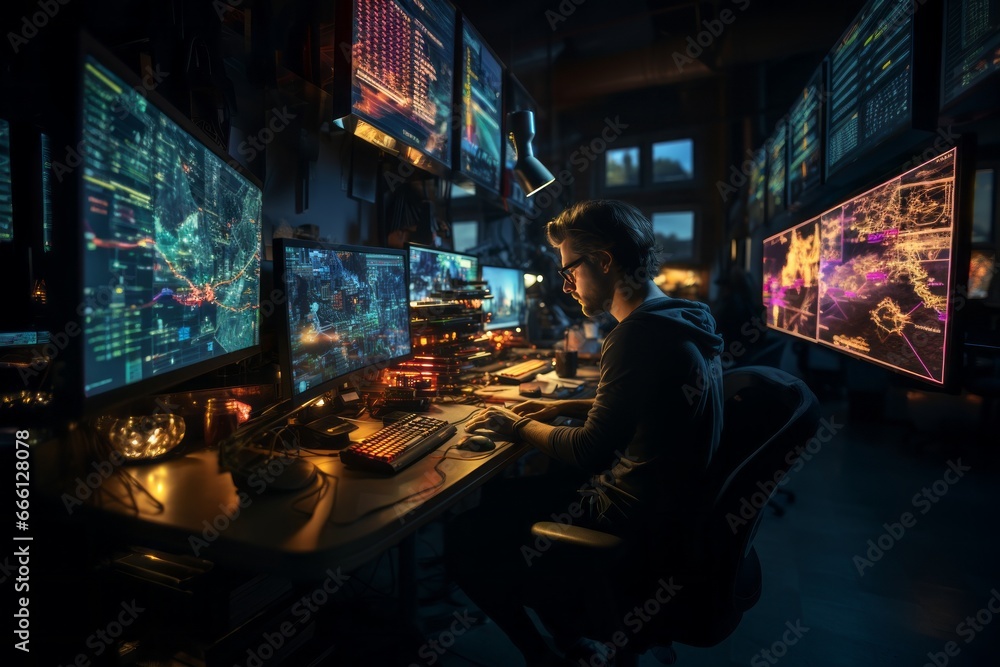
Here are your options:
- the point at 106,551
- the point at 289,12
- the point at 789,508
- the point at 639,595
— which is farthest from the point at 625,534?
the point at 789,508

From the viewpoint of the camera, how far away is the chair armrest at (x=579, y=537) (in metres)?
0.94

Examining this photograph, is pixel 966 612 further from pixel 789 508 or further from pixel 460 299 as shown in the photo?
pixel 460 299

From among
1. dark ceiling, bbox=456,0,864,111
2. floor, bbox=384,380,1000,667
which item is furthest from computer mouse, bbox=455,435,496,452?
dark ceiling, bbox=456,0,864,111

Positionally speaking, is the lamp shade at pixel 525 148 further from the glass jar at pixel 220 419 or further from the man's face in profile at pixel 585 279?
the glass jar at pixel 220 419

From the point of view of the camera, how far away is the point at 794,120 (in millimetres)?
2789

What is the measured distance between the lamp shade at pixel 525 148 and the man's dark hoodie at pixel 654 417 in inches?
72.4

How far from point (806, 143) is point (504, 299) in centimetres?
188

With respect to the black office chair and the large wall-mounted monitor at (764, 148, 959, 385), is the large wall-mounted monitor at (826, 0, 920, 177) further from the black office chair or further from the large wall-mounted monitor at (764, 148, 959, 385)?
the black office chair

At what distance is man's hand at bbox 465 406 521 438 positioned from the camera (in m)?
1.34

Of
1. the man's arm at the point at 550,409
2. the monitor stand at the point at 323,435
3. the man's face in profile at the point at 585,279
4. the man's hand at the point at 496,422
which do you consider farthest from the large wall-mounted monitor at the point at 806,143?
the monitor stand at the point at 323,435

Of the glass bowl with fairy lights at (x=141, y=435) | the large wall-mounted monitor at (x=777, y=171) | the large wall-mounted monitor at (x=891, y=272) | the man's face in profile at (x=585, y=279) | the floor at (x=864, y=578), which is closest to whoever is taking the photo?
the glass bowl with fairy lights at (x=141, y=435)

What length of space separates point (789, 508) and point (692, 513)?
2.25 meters

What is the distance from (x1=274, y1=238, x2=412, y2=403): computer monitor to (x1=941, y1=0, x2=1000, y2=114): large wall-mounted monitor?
5.78 feet

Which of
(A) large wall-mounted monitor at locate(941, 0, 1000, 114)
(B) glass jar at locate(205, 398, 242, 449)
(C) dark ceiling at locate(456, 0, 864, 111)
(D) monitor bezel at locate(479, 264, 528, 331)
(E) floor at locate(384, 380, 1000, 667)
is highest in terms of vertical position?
(C) dark ceiling at locate(456, 0, 864, 111)
